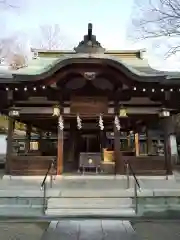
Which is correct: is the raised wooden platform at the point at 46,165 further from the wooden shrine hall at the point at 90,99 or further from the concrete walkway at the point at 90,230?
the concrete walkway at the point at 90,230

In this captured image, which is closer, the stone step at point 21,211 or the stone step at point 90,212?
the stone step at point 90,212

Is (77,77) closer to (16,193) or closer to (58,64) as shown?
(58,64)

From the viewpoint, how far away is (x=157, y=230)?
613cm

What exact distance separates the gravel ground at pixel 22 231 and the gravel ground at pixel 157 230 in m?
2.07

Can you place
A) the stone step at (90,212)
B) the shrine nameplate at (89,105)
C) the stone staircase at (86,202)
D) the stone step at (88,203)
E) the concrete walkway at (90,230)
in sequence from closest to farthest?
the concrete walkway at (90,230), the stone step at (90,212), the stone staircase at (86,202), the stone step at (88,203), the shrine nameplate at (89,105)

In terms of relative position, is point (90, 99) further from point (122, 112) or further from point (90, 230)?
point (90, 230)

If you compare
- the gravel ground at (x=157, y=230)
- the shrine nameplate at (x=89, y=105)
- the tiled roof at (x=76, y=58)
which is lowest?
the gravel ground at (x=157, y=230)

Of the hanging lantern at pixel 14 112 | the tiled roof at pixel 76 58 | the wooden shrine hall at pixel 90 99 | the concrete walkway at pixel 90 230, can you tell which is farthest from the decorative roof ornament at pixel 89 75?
the concrete walkway at pixel 90 230

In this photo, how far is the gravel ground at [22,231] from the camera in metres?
5.64

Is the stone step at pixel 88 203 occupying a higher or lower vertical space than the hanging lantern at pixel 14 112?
lower

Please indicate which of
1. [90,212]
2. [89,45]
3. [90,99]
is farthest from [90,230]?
[89,45]

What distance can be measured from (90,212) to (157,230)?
1782mm

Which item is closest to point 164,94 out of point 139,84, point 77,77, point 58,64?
point 139,84

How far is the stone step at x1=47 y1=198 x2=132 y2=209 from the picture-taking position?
744 cm
